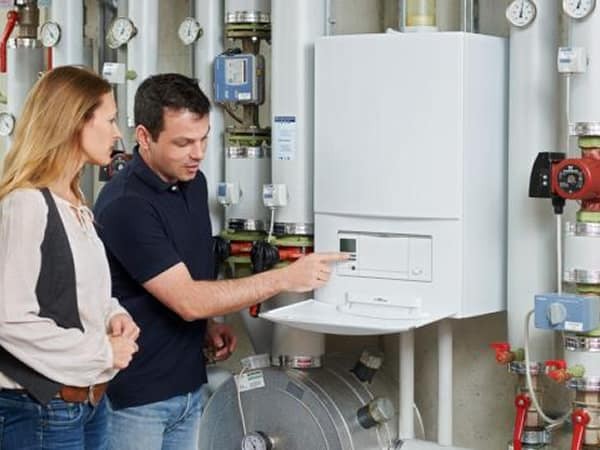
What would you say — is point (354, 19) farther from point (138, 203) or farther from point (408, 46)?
point (138, 203)

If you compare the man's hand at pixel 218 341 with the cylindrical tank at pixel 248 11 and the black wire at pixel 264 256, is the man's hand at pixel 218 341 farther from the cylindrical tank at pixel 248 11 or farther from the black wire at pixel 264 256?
the cylindrical tank at pixel 248 11

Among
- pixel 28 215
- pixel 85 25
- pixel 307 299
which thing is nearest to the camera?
pixel 28 215

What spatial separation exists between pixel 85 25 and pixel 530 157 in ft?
5.69

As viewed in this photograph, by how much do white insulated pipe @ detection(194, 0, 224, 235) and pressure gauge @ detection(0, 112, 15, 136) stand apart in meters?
0.71

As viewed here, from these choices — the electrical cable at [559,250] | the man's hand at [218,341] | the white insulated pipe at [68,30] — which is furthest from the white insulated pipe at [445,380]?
the white insulated pipe at [68,30]

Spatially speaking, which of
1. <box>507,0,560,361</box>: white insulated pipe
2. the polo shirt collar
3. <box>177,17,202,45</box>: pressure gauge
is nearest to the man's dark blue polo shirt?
the polo shirt collar

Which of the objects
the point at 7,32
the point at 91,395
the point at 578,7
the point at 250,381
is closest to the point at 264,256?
the point at 250,381

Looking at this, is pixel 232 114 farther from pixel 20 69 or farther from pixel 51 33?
pixel 20 69

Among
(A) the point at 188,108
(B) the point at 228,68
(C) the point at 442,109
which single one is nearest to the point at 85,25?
(B) the point at 228,68

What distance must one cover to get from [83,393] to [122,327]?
16 cm

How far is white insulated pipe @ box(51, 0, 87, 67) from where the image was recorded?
11.2 ft

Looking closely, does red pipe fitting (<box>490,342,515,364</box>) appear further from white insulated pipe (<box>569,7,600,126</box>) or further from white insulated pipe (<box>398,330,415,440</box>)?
white insulated pipe (<box>569,7,600,126</box>)

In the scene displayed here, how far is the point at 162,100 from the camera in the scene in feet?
8.37

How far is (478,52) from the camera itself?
2650 mm
